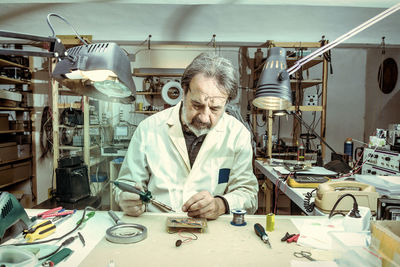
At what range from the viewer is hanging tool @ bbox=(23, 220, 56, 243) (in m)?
0.82

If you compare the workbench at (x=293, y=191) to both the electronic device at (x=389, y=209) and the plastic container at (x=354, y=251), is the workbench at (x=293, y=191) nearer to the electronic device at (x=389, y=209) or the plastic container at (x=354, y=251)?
the electronic device at (x=389, y=209)

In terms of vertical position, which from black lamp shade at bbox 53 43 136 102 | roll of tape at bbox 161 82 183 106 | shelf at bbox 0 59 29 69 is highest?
shelf at bbox 0 59 29 69

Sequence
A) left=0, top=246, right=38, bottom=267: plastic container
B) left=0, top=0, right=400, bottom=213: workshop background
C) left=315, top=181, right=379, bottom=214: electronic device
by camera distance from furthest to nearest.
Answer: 1. left=0, top=0, right=400, bottom=213: workshop background
2. left=315, top=181, right=379, bottom=214: electronic device
3. left=0, top=246, right=38, bottom=267: plastic container

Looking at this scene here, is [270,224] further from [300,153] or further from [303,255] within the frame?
[300,153]

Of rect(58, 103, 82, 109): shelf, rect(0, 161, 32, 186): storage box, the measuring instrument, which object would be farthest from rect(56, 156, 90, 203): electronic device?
the measuring instrument

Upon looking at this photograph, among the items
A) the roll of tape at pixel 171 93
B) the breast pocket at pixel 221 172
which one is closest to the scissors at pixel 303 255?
the breast pocket at pixel 221 172

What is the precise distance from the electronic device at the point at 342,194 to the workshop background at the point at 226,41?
5.27ft

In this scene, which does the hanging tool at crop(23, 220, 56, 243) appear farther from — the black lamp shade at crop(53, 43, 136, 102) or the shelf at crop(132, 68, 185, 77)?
the shelf at crop(132, 68, 185, 77)

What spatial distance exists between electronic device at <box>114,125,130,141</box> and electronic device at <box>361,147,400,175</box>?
124 inches

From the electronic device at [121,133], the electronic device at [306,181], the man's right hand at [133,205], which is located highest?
the electronic device at [121,133]

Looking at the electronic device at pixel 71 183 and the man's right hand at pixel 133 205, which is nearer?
the man's right hand at pixel 133 205

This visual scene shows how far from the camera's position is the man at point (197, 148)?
1.31 meters

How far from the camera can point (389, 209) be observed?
0.84m

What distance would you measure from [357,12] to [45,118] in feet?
15.1
